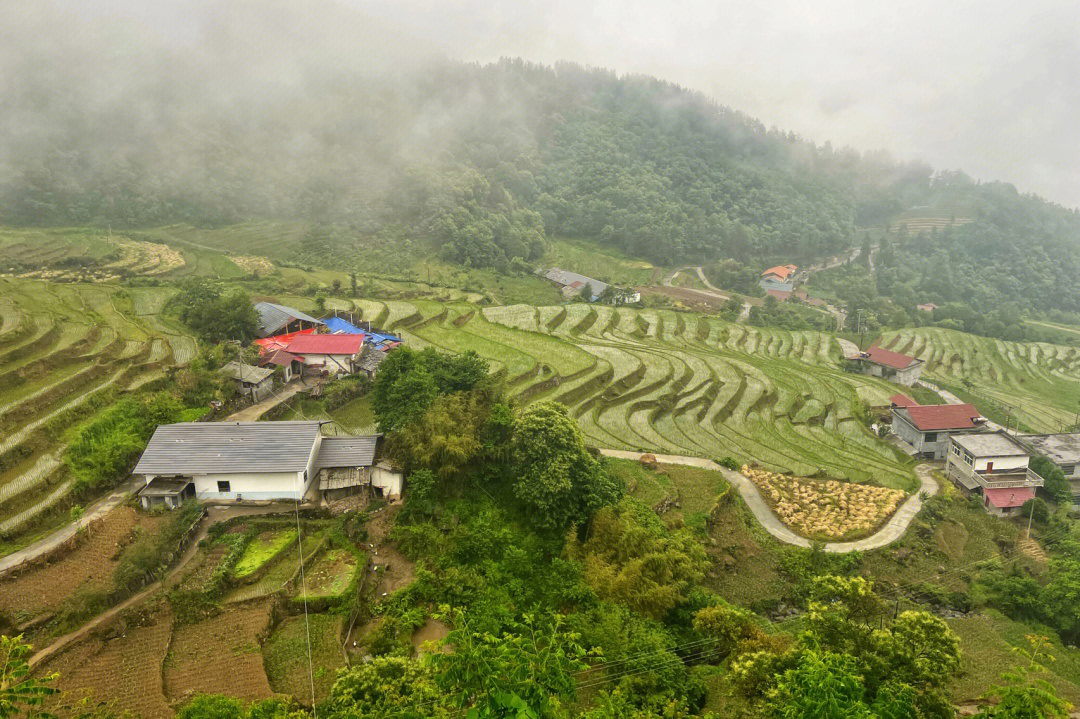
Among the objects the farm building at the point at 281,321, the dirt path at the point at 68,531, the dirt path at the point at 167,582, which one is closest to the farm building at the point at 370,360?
the farm building at the point at 281,321

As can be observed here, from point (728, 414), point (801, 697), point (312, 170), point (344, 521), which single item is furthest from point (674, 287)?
point (801, 697)

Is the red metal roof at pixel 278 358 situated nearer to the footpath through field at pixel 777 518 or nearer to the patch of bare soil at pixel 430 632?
the footpath through field at pixel 777 518

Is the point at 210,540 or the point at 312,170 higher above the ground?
the point at 312,170

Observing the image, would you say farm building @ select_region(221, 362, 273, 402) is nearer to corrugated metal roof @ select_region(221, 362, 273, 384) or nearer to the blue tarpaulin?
corrugated metal roof @ select_region(221, 362, 273, 384)

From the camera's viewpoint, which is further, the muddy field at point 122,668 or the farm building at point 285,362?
the farm building at point 285,362

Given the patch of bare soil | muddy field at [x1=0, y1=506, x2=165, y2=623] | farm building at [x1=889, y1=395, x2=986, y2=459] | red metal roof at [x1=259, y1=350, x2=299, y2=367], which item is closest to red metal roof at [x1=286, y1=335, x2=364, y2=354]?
red metal roof at [x1=259, y1=350, x2=299, y2=367]

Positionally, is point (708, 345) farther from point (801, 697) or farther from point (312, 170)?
point (312, 170)
